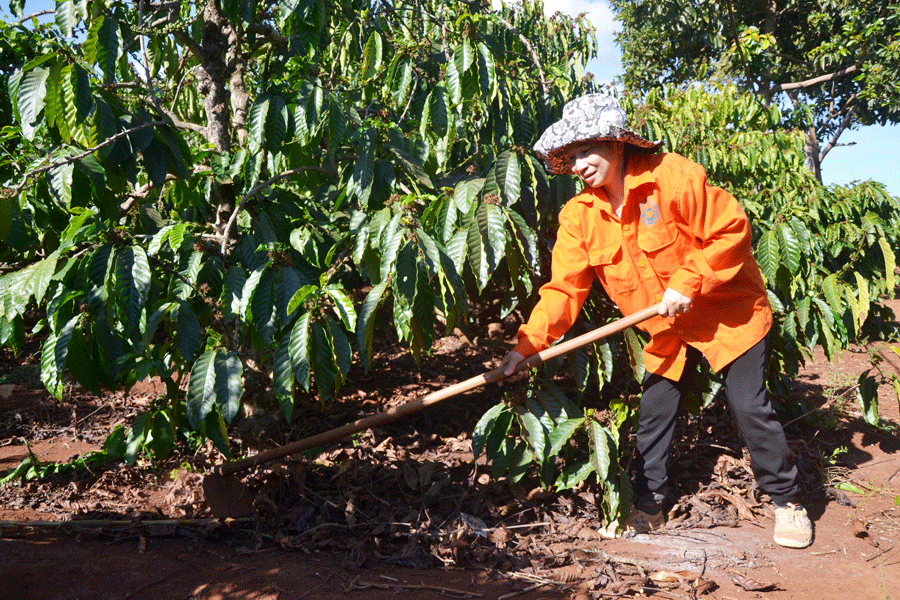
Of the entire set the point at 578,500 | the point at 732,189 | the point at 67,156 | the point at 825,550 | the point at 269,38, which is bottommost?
the point at 825,550

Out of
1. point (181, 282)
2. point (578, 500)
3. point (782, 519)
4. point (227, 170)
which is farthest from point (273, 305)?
point (782, 519)

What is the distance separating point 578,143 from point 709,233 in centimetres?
55

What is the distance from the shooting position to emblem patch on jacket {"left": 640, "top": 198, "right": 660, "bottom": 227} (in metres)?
2.25

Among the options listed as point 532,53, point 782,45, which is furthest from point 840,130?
point 532,53

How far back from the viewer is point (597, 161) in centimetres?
226

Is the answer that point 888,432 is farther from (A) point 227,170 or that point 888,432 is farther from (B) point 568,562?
(A) point 227,170

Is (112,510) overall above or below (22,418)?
below

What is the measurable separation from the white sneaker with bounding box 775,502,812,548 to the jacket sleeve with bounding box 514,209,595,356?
1.11 metres

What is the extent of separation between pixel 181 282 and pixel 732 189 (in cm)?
305

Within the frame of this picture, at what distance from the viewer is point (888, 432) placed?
3463 mm

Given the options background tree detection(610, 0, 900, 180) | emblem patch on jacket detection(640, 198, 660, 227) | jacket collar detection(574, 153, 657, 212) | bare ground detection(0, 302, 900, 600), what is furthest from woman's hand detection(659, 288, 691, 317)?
background tree detection(610, 0, 900, 180)

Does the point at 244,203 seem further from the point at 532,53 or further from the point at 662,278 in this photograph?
the point at 662,278

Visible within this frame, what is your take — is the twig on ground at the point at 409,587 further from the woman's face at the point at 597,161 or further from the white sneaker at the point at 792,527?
the woman's face at the point at 597,161

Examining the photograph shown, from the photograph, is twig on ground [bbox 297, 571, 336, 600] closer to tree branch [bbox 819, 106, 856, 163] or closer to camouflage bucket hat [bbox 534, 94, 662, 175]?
camouflage bucket hat [bbox 534, 94, 662, 175]
